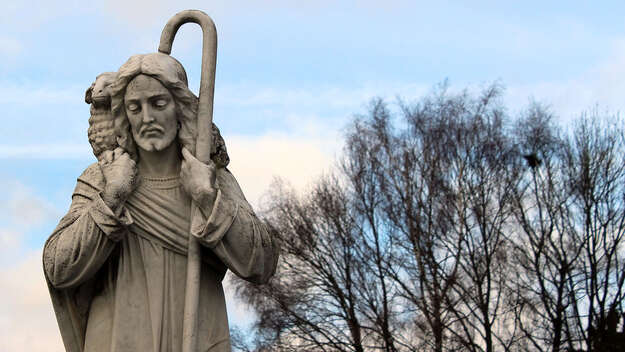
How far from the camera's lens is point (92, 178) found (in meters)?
7.41

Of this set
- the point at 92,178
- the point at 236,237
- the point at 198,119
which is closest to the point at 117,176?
the point at 92,178

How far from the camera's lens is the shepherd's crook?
7.06 meters

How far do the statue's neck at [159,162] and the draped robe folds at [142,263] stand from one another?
9 cm

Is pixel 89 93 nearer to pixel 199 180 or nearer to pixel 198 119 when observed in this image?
pixel 198 119

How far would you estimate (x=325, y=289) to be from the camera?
3716 cm

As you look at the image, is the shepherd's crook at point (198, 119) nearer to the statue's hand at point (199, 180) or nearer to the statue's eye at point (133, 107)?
the statue's hand at point (199, 180)

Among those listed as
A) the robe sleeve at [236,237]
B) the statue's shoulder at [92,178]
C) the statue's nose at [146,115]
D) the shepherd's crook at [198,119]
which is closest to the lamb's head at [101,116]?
the statue's shoulder at [92,178]

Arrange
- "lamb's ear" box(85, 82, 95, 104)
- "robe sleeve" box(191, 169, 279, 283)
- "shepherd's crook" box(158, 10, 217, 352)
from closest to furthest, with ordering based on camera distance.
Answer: "shepherd's crook" box(158, 10, 217, 352) < "robe sleeve" box(191, 169, 279, 283) < "lamb's ear" box(85, 82, 95, 104)

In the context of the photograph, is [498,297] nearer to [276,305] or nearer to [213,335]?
[276,305]

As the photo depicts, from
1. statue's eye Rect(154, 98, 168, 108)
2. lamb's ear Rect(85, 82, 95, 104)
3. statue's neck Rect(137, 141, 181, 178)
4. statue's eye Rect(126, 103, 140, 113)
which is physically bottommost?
statue's neck Rect(137, 141, 181, 178)

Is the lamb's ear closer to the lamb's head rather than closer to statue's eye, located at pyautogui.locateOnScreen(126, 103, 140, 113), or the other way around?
the lamb's head

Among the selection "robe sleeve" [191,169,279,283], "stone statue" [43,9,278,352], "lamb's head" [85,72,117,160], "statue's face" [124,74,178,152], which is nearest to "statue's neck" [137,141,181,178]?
"stone statue" [43,9,278,352]

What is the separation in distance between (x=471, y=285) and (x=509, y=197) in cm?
319

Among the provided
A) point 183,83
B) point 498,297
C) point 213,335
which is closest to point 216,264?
point 213,335
